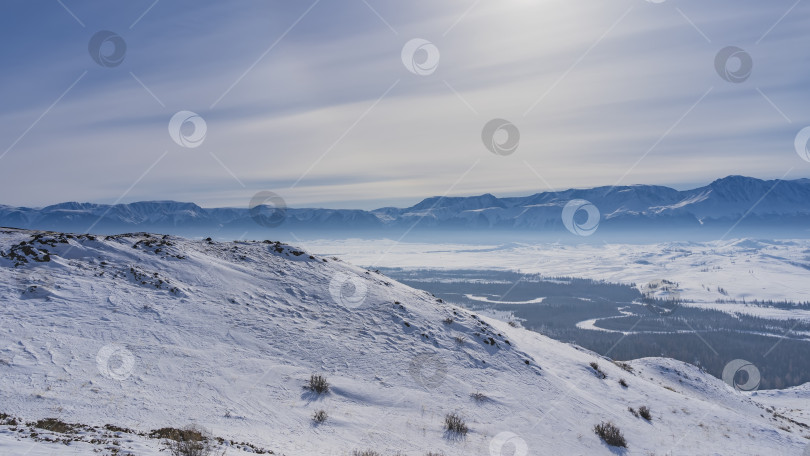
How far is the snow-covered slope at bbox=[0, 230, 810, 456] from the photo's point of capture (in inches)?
531

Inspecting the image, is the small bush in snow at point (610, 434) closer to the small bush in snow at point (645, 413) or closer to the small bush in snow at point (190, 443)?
the small bush in snow at point (645, 413)

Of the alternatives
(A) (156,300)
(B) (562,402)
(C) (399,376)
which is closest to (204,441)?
(C) (399,376)

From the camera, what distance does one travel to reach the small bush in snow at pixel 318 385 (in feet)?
56.4

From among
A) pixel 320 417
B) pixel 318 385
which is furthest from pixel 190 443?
pixel 318 385

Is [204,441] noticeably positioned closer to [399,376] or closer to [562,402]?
[399,376]

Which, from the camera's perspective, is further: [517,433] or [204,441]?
[517,433]

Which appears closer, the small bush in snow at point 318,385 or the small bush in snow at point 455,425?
the small bush in snow at point 455,425

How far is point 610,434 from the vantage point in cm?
1891

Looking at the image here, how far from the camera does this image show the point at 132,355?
16.1m

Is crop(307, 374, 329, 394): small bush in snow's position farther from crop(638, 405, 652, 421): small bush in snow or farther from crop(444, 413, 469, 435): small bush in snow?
crop(638, 405, 652, 421): small bush in snow

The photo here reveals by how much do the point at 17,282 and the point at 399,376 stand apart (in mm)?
18417

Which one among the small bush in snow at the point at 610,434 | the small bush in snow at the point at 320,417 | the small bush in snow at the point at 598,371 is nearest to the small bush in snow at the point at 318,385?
the small bush in snow at the point at 320,417

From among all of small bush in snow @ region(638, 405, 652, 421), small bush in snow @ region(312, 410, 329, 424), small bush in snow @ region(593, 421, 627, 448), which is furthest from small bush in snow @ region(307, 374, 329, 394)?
small bush in snow @ region(638, 405, 652, 421)

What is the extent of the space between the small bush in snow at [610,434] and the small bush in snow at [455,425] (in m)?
7.06
